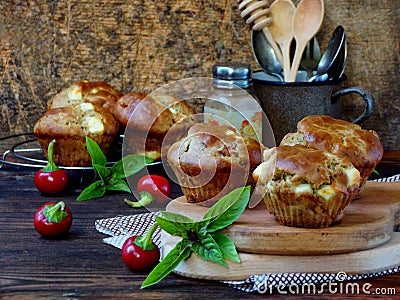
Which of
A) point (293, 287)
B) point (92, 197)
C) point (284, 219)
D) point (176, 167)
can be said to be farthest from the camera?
point (92, 197)

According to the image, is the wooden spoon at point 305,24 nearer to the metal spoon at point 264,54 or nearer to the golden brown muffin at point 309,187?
the metal spoon at point 264,54

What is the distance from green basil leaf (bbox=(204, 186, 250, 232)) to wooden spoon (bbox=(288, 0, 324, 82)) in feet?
2.61

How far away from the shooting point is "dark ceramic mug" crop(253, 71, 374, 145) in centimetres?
177

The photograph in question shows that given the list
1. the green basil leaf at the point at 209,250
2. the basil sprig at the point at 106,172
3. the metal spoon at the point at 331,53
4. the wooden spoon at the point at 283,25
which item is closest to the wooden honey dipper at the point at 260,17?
the wooden spoon at the point at 283,25

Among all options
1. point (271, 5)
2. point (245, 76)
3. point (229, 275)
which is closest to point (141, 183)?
point (245, 76)

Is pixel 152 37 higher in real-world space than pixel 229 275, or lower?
higher

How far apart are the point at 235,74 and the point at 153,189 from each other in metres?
0.42

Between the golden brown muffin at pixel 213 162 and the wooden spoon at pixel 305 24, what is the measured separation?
0.61m

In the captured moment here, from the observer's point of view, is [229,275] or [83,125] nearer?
[229,275]

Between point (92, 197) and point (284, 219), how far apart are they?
61 centimetres

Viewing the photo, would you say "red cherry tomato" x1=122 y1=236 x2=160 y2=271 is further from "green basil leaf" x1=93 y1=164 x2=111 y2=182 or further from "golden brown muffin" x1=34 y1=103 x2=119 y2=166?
"golden brown muffin" x1=34 y1=103 x2=119 y2=166

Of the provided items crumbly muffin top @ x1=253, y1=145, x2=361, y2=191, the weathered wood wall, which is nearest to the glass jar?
the weathered wood wall

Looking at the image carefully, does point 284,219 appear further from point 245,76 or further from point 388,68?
point 388,68

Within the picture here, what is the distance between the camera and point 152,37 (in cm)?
203
